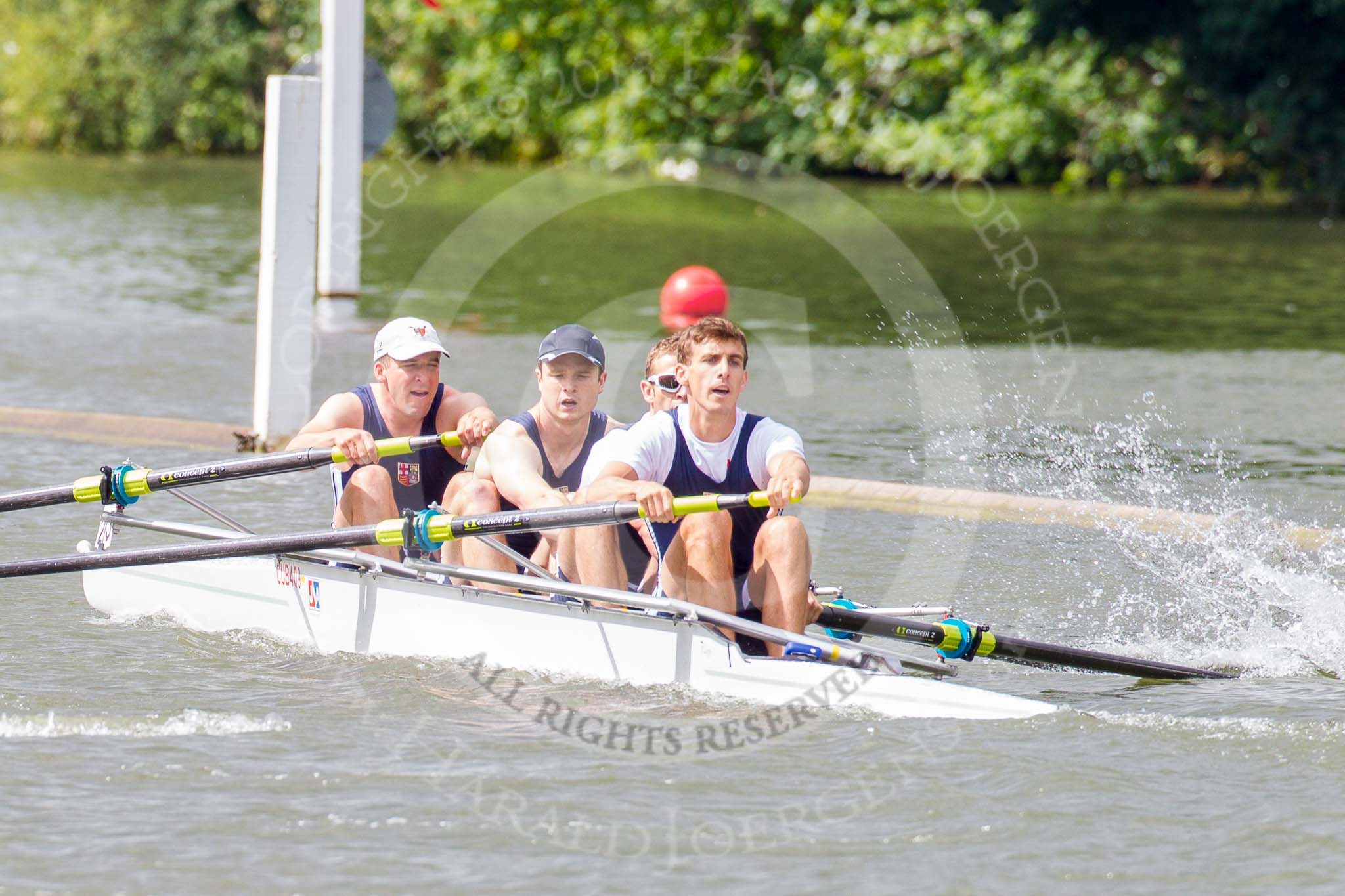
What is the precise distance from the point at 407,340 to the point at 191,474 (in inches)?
38.3

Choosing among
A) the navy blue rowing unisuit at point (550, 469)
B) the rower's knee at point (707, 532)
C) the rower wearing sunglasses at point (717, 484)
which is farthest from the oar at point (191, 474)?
the rower's knee at point (707, 532)

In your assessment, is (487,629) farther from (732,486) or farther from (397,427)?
(397,427)

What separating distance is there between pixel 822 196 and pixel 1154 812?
1029 inches

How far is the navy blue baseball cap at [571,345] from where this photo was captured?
20.0 ft

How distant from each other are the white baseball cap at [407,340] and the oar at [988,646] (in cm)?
192

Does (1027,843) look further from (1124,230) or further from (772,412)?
(1124,230)

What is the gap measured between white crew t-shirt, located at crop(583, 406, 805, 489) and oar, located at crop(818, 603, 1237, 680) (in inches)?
23.8

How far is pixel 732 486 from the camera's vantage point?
5.73 meters

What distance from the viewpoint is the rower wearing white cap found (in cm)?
644

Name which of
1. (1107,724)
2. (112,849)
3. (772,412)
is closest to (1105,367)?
(772,412)

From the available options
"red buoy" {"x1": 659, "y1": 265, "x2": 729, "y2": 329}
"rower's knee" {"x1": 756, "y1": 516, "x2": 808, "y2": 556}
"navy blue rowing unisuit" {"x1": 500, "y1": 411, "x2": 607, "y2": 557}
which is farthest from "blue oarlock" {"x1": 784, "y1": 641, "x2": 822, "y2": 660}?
"red buoy" {"x1": 659, "y1": 265, "x2": 729, "y2": 329}

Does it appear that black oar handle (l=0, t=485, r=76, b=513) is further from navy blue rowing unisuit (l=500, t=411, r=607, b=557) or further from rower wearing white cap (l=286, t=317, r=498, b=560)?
navy blue rowing unisuit (l=500, t=411, r=607, b=557)

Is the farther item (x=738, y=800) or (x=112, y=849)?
(x=738, y=800)

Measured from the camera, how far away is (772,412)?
11.3 meters
